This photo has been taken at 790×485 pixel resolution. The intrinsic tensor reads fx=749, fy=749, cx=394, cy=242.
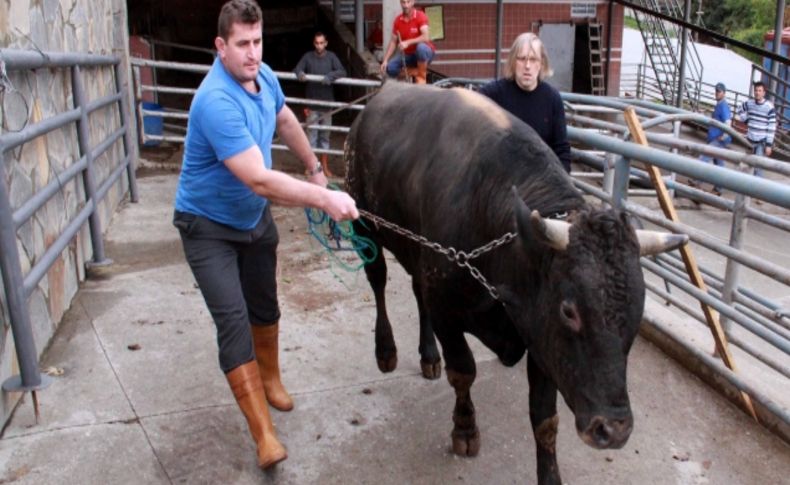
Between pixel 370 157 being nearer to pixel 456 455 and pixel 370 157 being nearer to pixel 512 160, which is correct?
pixel 512 160

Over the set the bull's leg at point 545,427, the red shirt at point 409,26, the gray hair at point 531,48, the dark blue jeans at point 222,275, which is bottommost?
the bull's leg at point 545,427

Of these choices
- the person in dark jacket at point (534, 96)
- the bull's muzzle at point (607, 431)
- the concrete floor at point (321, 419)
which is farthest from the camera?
the person in dark jacket at point (534, 96)

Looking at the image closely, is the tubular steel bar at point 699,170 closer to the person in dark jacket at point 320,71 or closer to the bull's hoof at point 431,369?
the bull's hoof at point 431,369

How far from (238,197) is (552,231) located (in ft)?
4.78

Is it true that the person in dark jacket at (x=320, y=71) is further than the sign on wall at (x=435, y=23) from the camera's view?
No

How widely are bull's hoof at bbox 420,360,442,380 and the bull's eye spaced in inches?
70.7

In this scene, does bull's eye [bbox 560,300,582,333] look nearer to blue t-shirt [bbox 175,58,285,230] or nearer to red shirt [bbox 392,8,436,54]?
blue t-shirt [bbox 175,58,285,230]

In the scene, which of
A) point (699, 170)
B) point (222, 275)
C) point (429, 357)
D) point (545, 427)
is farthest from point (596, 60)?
point (222, 275)

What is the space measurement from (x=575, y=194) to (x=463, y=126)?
32.8 inches

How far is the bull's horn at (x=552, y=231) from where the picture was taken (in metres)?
2.46

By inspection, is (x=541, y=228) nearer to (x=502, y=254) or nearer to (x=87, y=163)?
(x=502, y=254)

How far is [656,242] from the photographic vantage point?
2625mm

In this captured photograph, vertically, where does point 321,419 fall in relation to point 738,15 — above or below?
below

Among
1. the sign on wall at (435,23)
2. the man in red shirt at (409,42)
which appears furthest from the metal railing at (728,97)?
the man in red shirt at (409,42)
